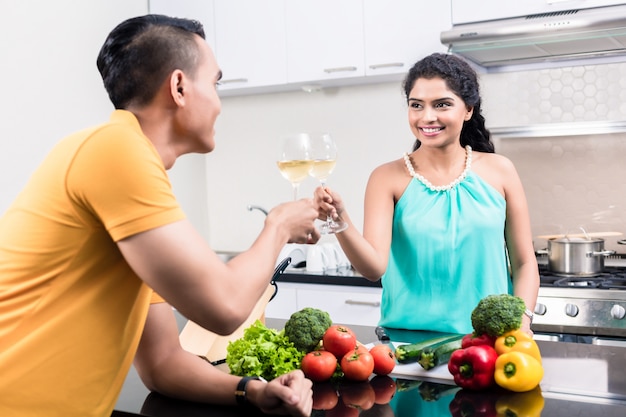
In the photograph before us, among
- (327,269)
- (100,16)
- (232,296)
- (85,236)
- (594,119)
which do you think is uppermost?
(100,16)

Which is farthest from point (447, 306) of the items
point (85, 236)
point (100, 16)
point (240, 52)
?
point (100, 16)

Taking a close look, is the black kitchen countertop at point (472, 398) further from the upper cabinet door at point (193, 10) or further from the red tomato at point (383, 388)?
the upper cabinet door at point (193, 10)

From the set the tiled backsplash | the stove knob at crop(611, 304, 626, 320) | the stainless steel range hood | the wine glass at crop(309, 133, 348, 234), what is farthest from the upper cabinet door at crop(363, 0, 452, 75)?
the wine glass at crop(309, 133, 348, 234)

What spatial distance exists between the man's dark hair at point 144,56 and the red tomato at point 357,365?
0.67m

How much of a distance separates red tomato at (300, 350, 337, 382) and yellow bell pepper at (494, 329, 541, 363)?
345 millimetres

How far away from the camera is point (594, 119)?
10.7 ft

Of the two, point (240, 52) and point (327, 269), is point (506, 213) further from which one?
point (240, 52)

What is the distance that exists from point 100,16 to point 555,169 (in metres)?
2.47

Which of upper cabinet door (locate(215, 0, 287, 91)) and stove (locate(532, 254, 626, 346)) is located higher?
upper cabinet door (locate(215, 0, 287, 91))

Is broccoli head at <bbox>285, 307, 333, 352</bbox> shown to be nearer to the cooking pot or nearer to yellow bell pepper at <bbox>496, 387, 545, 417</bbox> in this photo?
yellow bell pepper at <bbox>496, 387, 545, 417</bbox>

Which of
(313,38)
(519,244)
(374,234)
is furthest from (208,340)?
(313,38)

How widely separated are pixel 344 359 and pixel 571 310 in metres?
1.59

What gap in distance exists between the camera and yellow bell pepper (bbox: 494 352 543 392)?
4.53 feet

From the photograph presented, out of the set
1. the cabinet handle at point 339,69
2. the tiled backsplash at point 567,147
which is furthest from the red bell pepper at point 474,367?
the cabinet handle at point 339,69
